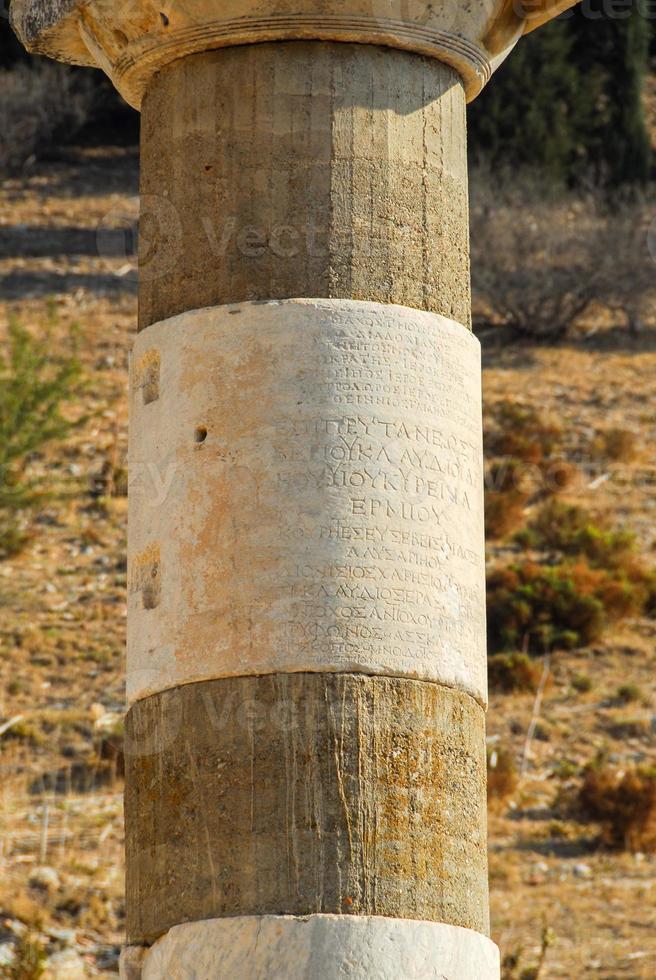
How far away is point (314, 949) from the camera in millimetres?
5004

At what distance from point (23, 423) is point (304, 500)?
17.6 meters

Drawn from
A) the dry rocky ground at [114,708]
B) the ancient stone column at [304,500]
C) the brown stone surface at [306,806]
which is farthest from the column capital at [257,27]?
the dry rocky ground at [114,708]

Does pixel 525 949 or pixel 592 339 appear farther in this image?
pixel 592 339

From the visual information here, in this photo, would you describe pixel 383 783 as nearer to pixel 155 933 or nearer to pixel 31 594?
pixel 155 933

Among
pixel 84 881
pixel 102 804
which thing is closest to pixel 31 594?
pixel 102 804

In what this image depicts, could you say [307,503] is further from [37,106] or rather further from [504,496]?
[37,106]

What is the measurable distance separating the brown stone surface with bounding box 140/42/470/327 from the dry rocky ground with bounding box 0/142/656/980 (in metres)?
9.57

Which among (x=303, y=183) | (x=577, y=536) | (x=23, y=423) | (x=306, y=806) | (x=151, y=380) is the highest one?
(x=23, y=423)

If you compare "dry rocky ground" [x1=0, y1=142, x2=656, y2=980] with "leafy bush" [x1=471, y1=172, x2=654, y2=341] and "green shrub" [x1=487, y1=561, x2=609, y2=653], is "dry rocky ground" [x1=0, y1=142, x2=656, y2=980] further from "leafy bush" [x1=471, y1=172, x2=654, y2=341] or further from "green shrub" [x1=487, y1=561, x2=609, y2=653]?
"leafy bush" [x1=471, y1=172, x2=654, y2=341]

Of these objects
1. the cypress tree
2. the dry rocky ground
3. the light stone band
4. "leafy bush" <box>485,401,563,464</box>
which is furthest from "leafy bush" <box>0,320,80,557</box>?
→ the light stone band

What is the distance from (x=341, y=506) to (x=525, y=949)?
10.5 meters

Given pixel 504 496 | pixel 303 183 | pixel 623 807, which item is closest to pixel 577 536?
pixel 504 496

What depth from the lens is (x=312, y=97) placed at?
18.5 ft

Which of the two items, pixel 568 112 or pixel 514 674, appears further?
pixel 568 112
